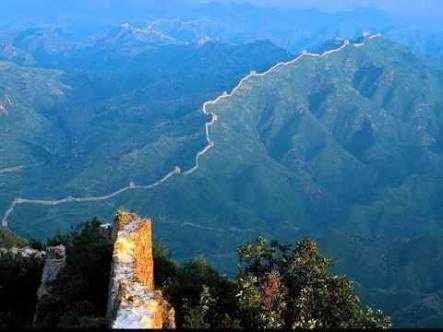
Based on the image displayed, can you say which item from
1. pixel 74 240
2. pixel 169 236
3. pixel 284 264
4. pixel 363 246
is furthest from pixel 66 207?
pixel 284 264

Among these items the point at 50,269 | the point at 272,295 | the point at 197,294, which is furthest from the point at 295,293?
the point at 50,269

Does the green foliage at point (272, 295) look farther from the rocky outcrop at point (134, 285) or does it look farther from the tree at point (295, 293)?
the rocky outcrop at point (134, 285)

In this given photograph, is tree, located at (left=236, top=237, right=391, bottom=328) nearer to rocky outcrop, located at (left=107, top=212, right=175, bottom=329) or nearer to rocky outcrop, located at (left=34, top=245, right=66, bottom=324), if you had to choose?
rocky outcrop, located at (left=107, top=212, right=175, bottom=329)

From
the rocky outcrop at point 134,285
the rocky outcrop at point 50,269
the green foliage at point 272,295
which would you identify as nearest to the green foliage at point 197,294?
the green foliage at point 272,295

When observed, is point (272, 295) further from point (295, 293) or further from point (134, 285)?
point (134, 285)

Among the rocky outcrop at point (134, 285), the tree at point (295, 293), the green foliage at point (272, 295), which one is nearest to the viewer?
the rocky outcrop at point (134, 285)

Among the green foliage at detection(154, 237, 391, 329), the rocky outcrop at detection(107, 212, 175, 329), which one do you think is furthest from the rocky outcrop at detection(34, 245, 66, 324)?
the green foliage at detection(154, 237, 391, 329)

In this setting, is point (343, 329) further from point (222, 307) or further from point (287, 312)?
point (222, 307)

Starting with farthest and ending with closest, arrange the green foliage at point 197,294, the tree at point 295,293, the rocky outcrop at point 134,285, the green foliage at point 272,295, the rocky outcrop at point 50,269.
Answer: the rocky outcrop at point 50,269, the tree at point 295,293, the green foliage at point 272,295, the green foliage at point 197,294, the rocky outcrop at point 134,285
